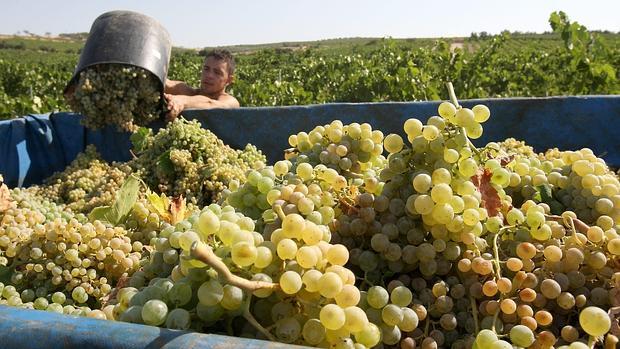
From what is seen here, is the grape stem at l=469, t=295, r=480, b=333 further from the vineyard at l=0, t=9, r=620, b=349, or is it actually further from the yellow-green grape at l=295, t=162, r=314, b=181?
the yellow-green grape at l=295, t=162, r=314, b=181

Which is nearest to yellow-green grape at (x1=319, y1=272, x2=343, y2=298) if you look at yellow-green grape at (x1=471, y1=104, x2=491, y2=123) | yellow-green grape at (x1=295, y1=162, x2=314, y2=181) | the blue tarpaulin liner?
yellow-green grape at (x1=295, y1=162, x2=314, y2=181)

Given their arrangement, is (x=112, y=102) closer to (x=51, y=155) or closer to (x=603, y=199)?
(x=51, y=155)

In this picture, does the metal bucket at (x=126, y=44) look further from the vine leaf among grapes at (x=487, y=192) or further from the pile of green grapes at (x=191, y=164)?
the vine leaf among grapes at (x=487, y=192)

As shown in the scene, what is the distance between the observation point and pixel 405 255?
3.43 feet

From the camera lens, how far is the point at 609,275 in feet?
3.35

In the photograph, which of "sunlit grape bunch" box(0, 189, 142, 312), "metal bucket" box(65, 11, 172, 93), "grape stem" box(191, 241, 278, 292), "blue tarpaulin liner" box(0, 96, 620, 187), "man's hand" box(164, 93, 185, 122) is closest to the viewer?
"grape stem" box(191, 241, 278, 292)

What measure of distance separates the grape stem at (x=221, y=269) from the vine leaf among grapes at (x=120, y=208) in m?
1.25

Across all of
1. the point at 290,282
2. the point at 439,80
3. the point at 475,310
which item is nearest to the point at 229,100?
the point at 475,310

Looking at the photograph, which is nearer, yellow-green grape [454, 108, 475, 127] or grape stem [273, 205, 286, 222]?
grape stem [273, 205, 286, 222]

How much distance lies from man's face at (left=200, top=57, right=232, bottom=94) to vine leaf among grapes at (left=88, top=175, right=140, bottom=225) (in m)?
3.48

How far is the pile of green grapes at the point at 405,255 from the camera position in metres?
0.83

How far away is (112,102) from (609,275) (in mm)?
3267

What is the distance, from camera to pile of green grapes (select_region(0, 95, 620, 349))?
0.83m

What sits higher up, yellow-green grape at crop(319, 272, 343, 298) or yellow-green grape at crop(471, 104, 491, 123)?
yellow-green grape at crop(471, 104, 491, 123)
